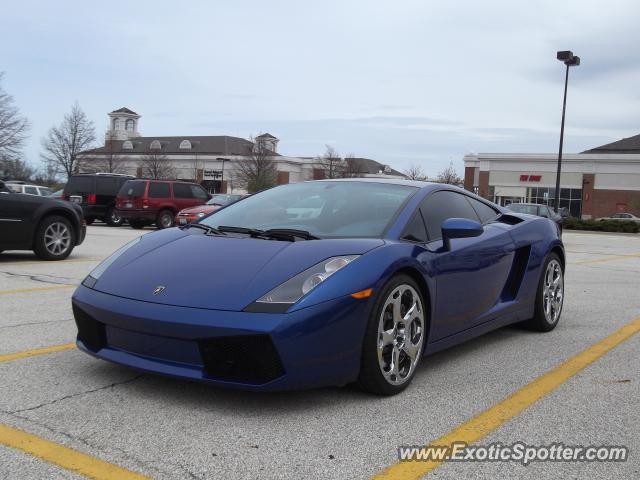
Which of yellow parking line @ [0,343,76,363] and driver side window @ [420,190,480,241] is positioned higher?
driver side window @ [420,190,480,241]

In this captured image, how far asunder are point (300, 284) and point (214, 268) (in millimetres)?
525

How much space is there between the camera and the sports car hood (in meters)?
3.34

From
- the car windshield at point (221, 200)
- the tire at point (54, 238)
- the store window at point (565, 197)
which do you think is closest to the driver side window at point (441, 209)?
the tire at point (54, 238)

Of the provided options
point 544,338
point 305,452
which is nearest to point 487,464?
point 305,452

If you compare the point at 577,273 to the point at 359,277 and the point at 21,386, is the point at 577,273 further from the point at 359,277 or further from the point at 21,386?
the point at 21,386

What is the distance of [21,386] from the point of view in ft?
11.8

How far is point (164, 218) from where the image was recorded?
2223 cm

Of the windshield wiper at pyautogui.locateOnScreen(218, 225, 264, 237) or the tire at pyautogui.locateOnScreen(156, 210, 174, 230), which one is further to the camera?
the tire at pyautogui.locateOnScreen(156, 210, 174, 230)

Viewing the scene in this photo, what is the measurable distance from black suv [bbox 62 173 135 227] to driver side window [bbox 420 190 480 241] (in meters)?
19.2

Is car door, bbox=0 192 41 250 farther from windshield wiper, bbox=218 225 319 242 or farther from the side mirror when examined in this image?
the side mirror

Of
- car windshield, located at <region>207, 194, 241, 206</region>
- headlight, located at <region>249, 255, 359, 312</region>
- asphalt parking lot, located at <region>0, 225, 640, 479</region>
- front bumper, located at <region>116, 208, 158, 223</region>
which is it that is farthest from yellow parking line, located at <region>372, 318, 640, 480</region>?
car windshield, located at <region>207, 194, 241, 206</region>

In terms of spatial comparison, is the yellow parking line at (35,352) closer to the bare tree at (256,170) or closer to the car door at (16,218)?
the car door at (16,218)

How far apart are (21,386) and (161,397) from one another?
0.80 metres

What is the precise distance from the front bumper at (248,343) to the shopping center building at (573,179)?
212ft
